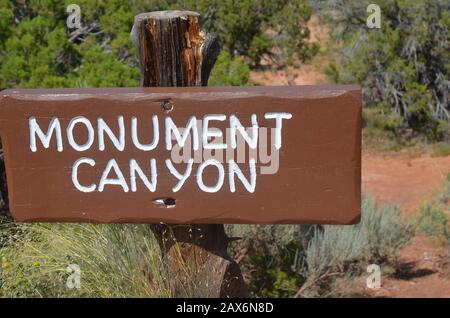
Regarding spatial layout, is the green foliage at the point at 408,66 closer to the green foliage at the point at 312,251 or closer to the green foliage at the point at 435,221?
the green foliage at the point at 435,221

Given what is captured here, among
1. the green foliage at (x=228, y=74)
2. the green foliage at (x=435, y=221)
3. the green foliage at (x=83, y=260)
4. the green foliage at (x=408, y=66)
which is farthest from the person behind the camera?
the green foliage at (x=408, y=66)

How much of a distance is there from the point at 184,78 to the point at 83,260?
0.96 metres

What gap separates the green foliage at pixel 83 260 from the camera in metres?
3.30

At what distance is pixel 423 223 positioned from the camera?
7.15m

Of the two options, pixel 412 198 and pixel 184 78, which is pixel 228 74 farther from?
pixel 412 198

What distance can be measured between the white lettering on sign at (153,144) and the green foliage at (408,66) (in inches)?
300

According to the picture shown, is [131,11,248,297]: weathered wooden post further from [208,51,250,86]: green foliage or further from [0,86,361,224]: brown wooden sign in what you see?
[208,51,250,86]: green foliage

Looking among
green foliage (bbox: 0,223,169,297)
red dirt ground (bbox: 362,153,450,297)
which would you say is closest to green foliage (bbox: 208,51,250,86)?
red dirt ground (bbox: 362,153,450,297)

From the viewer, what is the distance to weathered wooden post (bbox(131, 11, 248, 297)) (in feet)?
9.98

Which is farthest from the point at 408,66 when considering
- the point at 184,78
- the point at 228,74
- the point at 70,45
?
the point at 184,78

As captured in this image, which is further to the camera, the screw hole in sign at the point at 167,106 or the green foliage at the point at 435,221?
the green foliage at the point at 435,221

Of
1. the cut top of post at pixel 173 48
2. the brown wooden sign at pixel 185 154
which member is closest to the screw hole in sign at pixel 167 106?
the brown wooden sign at pixel 185 154

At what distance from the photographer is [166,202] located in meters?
2.82
